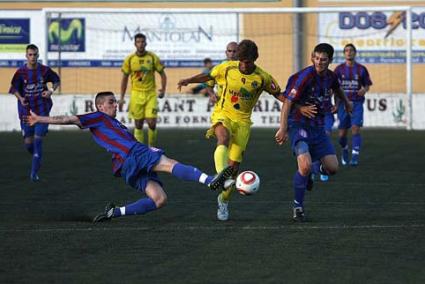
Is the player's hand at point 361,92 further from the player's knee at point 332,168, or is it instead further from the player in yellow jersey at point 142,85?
the player's knee at point 332,168

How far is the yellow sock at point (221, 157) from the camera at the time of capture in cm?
1136

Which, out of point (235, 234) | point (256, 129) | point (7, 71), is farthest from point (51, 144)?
point (235, 234)

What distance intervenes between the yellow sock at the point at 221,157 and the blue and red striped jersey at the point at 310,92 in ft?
2.63

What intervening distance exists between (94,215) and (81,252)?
2759 mm

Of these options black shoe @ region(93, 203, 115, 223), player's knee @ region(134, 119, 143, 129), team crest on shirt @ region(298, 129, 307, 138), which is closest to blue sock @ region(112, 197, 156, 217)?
black shoe @ region(93, 203, 115, 223)

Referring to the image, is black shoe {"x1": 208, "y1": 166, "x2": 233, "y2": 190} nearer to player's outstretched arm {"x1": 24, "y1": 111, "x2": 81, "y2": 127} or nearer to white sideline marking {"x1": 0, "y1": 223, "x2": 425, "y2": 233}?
white sideline marking {"x1": 0, "y1": 223, "x2": 425, "y2": 233}

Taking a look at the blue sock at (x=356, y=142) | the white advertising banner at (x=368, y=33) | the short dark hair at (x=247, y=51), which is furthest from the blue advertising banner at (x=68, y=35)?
the short dark hair at (x=247, y=51)

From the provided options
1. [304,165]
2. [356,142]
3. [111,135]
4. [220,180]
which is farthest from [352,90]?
[220,180]

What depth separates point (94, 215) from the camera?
1210 centimetres

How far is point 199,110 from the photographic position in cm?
3056

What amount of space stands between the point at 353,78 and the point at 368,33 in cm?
1469

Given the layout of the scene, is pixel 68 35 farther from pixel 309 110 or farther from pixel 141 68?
pixel 309 110

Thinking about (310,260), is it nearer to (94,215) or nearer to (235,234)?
(235,234)

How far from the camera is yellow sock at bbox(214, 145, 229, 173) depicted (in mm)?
11359
